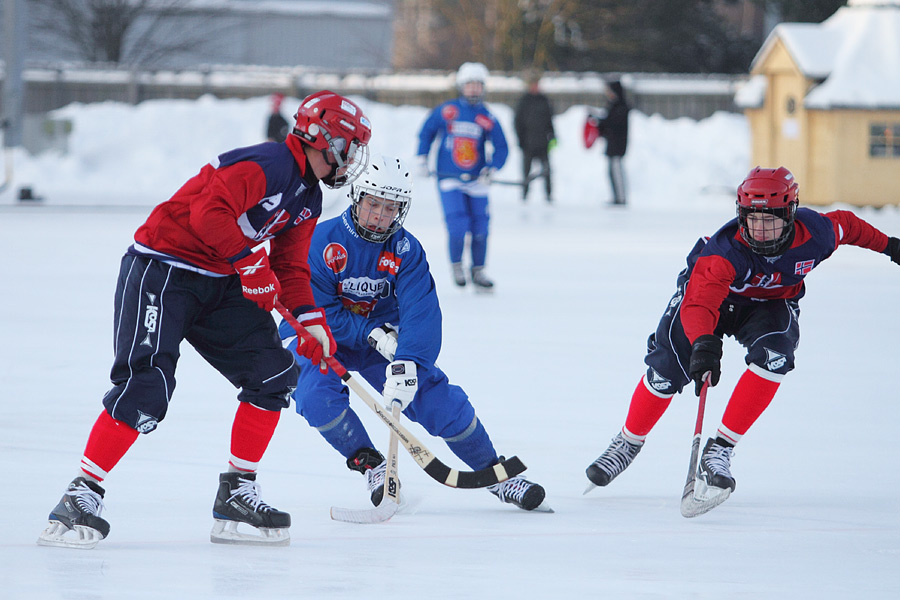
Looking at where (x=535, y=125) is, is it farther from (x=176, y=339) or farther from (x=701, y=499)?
(x=176, y=339)

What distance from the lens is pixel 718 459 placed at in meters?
3.60

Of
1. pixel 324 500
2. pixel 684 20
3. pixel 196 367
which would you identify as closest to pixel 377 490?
pixel 324 500

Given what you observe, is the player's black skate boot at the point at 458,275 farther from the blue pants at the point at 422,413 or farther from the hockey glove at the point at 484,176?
the blue pants at the point at 422,413

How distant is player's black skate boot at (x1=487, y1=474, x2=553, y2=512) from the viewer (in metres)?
3.46

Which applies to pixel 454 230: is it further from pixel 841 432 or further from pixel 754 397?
pixel 754 397

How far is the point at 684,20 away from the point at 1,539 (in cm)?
2112

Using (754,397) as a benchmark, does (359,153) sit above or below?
above

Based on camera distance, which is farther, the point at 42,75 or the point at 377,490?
the point at 42,75

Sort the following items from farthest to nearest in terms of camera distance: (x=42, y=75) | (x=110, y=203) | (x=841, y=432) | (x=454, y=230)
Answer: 1. (x=42, y=75)
2. (x=110, y=203)
3. (x=454, y=230)
4. (x=841, y=432)

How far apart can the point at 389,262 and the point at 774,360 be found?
114 cm

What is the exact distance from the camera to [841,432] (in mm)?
4457

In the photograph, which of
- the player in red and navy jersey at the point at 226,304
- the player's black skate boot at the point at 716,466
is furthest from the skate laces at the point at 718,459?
the player in red and navy jersey at the point at 226,304

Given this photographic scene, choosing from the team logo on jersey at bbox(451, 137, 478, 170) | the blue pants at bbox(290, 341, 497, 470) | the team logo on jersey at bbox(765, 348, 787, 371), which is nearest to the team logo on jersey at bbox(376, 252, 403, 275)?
the blue pants at bbox(290, 341, 497, 470)

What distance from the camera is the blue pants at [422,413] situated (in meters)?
3.54
